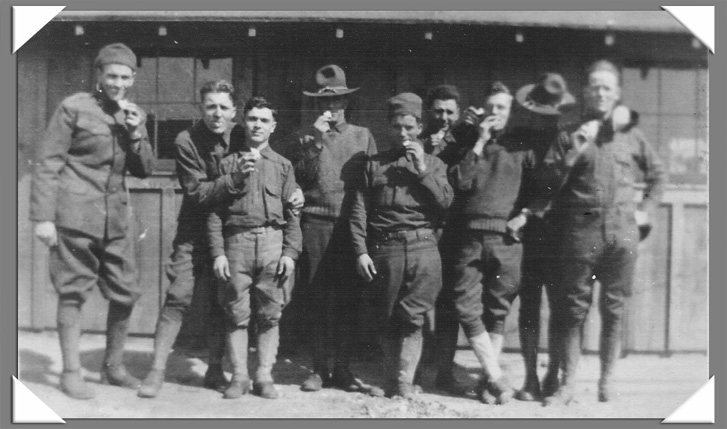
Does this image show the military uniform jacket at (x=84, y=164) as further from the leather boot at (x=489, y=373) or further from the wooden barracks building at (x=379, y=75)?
the leather boot at (x=489, y=373)

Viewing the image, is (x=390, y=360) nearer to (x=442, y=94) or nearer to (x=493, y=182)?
(x=493, y=182)

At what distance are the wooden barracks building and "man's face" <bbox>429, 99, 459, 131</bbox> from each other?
1.18 ft

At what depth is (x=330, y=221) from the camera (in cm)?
482

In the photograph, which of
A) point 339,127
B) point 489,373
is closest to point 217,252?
point 339,127

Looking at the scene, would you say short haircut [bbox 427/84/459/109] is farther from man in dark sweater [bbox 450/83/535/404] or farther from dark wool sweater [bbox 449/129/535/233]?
dark wool sweater [bbox 449/129/535/233]

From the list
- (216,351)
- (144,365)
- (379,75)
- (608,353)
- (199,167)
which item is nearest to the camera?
(199,167)

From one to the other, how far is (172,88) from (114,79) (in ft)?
1.88

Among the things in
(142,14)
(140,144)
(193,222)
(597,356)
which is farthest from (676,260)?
(142,14)

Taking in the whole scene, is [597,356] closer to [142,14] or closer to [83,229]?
[83,229]

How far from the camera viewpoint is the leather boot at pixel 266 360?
470 centimetres

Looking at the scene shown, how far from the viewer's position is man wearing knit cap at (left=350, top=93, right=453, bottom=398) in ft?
15.1

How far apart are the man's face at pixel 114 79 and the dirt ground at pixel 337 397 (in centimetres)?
182

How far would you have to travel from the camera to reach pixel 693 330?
5.08 meters

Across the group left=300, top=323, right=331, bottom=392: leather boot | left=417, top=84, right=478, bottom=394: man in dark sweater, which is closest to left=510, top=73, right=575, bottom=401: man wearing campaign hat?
left=417, top=84, right=478, bottom=394: man in dark sweater
